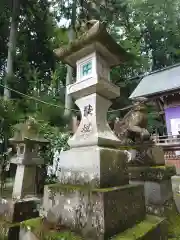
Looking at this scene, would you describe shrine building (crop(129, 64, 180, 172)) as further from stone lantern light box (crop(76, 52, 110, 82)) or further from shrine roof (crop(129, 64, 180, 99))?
stone lantern light box (crop(76, 52, 110, 82))

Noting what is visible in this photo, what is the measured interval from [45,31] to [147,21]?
518 inches

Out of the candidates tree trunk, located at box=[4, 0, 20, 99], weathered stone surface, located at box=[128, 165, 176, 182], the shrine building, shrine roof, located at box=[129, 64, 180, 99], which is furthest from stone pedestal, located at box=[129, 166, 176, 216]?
shrine roof, located at box=[129, 64, 180, 99]

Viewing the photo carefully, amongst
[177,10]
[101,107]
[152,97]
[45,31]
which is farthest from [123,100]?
[177,10]

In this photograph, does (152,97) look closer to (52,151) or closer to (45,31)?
(45,31)

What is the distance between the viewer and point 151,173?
2.99 meters

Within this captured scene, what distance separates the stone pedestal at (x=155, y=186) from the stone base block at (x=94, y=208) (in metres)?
0.94

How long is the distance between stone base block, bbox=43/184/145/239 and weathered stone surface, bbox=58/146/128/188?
113mm

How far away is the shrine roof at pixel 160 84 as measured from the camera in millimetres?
10767

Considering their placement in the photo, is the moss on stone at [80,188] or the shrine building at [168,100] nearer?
the moss on stone at [80,188]

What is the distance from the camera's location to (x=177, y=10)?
19.2 meters

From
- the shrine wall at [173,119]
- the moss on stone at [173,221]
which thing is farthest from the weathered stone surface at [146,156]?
the shrine wall at [173,119]

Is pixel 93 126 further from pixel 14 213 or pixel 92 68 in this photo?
pixel 14 213

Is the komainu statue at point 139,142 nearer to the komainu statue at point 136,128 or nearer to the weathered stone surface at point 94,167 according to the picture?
the komainu statue at point 136,128

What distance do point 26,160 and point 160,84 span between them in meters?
10.3
